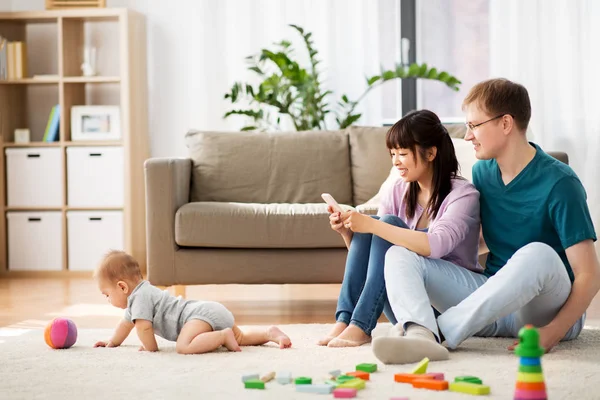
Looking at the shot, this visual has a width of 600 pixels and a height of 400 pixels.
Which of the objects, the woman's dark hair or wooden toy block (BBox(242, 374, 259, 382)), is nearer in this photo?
wooden toy block (BBox(242, 374, 259, 382))

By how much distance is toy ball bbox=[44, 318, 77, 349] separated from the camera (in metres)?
2.38

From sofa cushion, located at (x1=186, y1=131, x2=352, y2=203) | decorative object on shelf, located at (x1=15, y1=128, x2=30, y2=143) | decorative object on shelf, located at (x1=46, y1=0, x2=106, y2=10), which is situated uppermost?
decorative object on shelf, located at (x1=46, y1=0, x2=106, y2=10)

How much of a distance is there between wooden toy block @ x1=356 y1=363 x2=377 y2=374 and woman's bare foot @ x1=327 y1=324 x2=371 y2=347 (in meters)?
0.33

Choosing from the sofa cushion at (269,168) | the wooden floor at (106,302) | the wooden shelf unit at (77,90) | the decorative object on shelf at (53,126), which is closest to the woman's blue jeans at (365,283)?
the wooden floor at (106,302)

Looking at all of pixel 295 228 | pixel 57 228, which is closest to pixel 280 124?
pixel 57 228

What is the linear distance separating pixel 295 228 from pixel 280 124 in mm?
1815

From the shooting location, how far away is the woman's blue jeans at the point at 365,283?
2.25 m

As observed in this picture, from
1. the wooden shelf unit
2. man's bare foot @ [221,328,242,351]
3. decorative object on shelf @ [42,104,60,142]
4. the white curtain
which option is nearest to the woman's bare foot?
man's bare foot @ [221,328,242,351]

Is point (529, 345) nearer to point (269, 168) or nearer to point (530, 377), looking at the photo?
point (530, 377)

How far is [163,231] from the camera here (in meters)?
3.35

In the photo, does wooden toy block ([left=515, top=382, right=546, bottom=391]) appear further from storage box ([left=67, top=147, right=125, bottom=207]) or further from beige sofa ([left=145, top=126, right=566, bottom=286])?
storage box ([left=67, top=147, right=125, bottom=207])

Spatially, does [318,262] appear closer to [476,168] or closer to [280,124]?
[476,168]

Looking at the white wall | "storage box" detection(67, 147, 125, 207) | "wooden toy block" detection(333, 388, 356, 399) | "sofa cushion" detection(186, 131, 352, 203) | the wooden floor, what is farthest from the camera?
the white wall

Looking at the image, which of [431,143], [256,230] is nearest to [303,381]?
[431,143]
